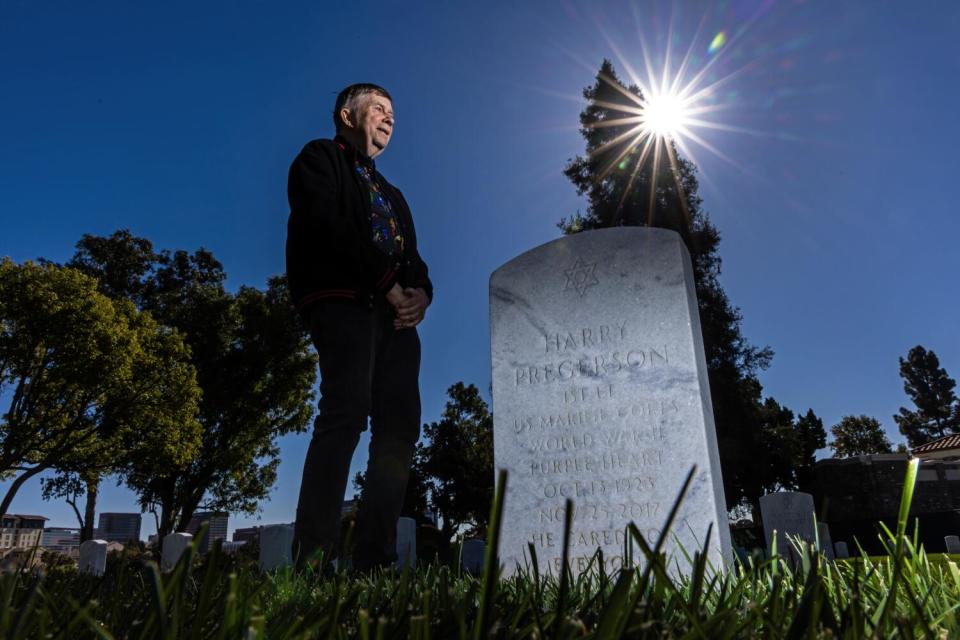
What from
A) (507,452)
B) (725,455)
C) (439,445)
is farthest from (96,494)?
(507,452)

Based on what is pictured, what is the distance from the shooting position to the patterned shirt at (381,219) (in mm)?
3084

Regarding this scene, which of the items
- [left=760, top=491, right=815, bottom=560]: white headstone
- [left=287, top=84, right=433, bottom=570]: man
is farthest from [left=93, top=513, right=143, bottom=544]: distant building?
[left=760, top=491, right=815, bottom=560]: white headstone

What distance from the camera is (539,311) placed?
4.21 metres

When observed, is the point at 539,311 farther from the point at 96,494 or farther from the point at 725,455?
the point at 96,494

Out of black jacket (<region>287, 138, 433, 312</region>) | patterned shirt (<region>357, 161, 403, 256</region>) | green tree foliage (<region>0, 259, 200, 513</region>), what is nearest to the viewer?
black jacket (<region>287, 138, 433, 312</region>)

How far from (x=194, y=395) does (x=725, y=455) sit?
52.8ft

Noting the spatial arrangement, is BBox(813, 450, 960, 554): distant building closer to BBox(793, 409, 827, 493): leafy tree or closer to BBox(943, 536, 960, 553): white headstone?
BBox(793, 409, 827, 493): leafy tree

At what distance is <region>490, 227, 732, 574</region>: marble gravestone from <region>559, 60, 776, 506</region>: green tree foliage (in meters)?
15.1

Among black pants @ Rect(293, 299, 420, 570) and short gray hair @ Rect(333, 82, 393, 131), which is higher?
short gray hair @ Rect(333, 82, 393, 131)

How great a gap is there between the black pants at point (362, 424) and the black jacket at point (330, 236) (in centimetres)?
9

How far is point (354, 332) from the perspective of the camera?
2.71 metres

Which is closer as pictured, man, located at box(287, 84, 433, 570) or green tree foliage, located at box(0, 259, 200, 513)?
man, located at box(287, 84, 433, 570)

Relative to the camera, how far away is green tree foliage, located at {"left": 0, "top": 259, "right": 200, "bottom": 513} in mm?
16188

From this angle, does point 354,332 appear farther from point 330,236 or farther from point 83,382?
point 83,382
